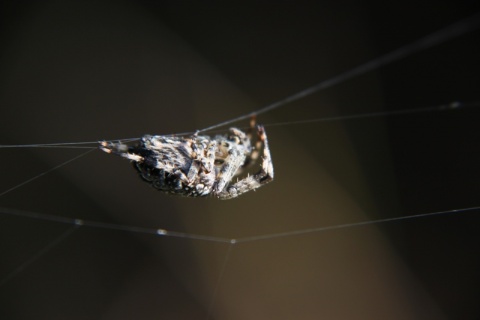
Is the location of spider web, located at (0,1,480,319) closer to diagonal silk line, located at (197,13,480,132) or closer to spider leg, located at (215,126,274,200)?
diagonal silk line, located at (197,13,480,132)

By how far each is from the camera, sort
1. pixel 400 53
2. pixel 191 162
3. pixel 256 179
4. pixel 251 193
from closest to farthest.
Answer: pixel 191 162
pixel 256 179
pixel 400 53
pixel 251 193

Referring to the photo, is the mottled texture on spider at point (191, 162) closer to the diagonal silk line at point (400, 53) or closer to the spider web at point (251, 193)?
the diagonal silk line at point (400, 53)

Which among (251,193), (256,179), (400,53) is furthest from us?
(251,193)

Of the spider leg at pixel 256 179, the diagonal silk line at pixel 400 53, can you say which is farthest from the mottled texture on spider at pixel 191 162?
the diagonal silk line at pixel 400 53

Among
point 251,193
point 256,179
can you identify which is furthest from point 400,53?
point 251,193

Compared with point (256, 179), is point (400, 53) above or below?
above

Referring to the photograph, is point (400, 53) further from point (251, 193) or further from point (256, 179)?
point (251, 193)

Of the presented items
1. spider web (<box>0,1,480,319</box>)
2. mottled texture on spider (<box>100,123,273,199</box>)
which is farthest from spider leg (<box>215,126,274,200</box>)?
spider web (<box>0,1,480,319</box>)
